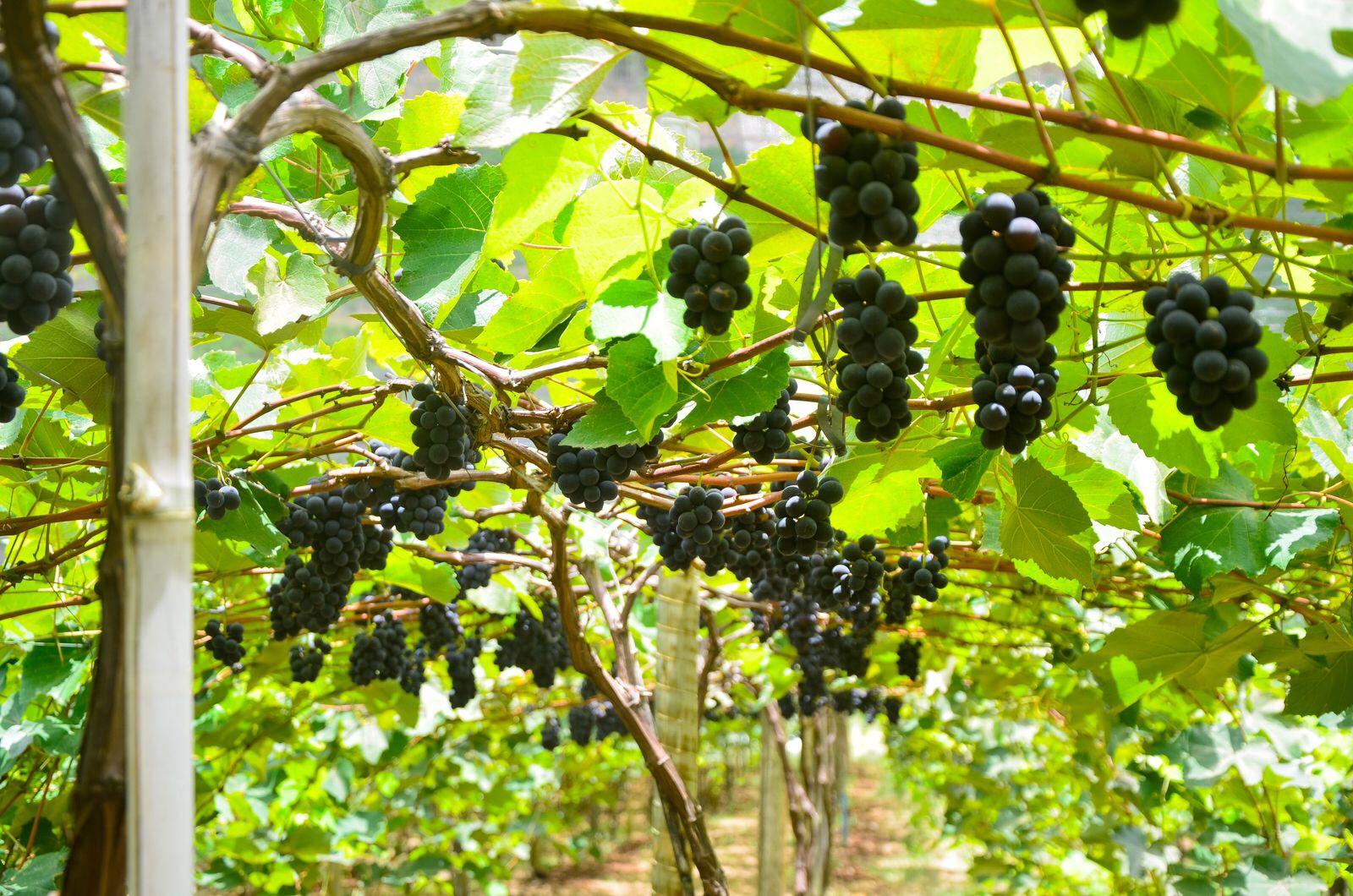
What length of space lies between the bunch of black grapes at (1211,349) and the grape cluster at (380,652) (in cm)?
374

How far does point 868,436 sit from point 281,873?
6.04 meters

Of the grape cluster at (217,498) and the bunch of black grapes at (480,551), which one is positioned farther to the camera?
the bunch of black grapes at (480,551)

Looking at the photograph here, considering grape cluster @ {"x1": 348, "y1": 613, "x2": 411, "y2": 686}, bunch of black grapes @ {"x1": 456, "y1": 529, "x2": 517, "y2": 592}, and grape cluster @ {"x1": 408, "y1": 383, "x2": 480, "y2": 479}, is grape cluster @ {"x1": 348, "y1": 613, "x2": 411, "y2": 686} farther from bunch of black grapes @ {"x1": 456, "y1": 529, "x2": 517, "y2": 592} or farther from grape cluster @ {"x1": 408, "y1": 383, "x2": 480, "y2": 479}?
grape cluster @ {"x1": 408, "y1": 383, "x2": 480, "y2": 479}

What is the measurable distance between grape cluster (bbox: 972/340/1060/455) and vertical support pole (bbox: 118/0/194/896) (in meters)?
0.84

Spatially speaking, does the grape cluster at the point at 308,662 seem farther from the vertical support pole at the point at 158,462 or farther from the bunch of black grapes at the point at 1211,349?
the bunch of black grapes at the point at 1211,349

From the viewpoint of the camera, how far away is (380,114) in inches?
77.4

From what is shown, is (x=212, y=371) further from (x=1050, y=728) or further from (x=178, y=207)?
(x=1050, y=728)

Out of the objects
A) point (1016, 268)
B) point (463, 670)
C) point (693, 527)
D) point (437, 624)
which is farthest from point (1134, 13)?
point (463, 670)

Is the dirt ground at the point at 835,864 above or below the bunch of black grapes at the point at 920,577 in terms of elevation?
below

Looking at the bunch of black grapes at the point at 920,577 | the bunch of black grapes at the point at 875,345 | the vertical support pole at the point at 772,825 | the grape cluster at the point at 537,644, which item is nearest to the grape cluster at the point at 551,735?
the vertical support pole at the point at 772,825

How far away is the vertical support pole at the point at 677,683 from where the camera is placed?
3939mm

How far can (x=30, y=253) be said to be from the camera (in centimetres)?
106

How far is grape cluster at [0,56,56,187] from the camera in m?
0.93

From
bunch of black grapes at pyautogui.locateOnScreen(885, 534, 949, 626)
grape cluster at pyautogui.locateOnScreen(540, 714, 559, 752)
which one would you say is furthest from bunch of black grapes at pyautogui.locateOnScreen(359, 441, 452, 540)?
grape cluster at pyautogui.locateOnScreen(540, 714, 559, 752)
